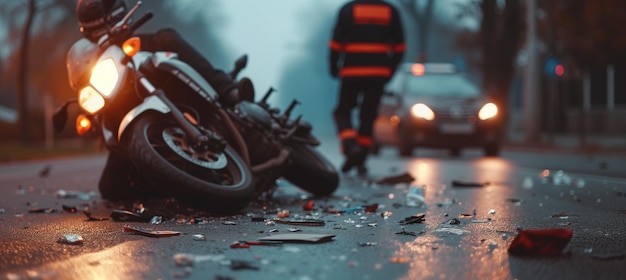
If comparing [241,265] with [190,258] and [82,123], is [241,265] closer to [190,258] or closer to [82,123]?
[190,258]

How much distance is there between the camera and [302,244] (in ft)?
16.1

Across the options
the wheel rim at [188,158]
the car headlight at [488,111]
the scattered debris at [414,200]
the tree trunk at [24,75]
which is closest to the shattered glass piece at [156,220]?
the wheel rim at [188,158]

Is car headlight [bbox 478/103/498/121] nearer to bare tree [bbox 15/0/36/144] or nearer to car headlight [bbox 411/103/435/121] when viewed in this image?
car headlight [bbox 411/103/435/121]

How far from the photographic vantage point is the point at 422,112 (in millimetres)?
18328

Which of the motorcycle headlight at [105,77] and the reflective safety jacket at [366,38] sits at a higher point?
the reflective safety jacket at [366,38]

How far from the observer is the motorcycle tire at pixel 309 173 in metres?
8.10

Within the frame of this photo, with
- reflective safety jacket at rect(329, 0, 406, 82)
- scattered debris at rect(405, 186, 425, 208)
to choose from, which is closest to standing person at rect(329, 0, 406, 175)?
reflective safety jacket at rect(329, 0, 406, 82)

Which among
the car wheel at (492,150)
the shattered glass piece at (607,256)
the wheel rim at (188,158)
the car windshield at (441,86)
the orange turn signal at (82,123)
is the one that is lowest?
the shattered glass piece at (607,256)

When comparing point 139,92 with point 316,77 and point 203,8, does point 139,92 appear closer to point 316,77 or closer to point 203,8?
point 203,8

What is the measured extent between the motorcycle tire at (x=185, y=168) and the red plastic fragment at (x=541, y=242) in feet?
6.88

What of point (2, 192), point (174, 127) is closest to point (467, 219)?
point (174, 127)

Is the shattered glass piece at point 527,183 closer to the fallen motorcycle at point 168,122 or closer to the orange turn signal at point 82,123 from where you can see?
the fallen motorcycle at point 168,122

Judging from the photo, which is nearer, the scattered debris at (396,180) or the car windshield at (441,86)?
the scattered debris at (396,180)

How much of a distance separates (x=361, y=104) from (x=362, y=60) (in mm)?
601
